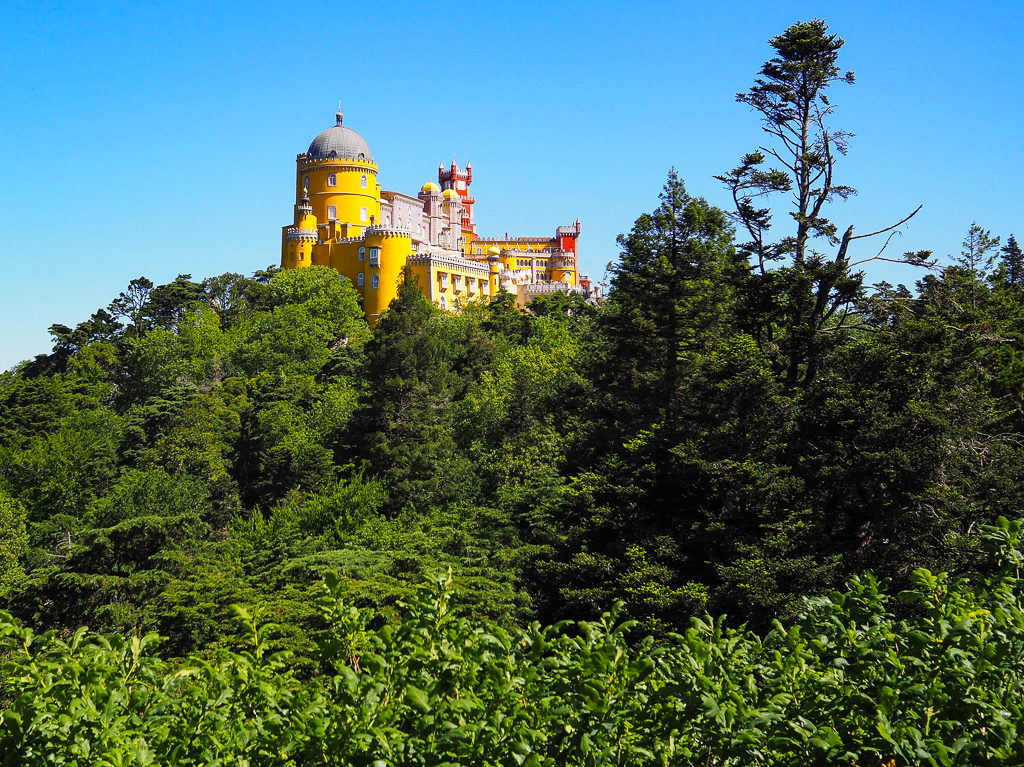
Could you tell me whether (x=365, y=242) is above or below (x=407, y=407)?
above

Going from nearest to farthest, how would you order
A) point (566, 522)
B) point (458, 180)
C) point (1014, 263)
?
1. point (566, 522)
2. point (1014, 263)
3. point (458, 180)

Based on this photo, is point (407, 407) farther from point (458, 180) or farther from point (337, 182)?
point (458, 180)

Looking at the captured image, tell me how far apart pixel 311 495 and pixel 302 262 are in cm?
3628

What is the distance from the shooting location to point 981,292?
28078mm

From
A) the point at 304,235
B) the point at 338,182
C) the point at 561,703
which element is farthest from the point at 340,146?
the point at 561,703

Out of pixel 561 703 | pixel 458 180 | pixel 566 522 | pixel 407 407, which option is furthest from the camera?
pixel 458 180

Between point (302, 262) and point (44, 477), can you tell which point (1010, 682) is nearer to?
point (44, 477)

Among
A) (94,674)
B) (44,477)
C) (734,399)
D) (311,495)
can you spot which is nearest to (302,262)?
(44,477)

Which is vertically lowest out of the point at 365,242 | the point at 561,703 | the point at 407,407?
the point at 561,703

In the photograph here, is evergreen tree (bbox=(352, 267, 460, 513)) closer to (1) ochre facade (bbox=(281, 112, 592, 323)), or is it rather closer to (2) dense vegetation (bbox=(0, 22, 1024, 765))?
(2) dense vegetation (bbox=(0, 22, 1024, 765))

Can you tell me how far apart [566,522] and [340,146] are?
53.0 m

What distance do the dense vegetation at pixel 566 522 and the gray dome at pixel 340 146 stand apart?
1949 cm

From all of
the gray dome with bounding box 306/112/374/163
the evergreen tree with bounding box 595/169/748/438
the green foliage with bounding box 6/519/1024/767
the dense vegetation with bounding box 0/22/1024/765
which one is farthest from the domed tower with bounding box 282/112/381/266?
the green foliage with bounding box 6/519/1024/767

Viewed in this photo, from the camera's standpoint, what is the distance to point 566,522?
2080 cm
